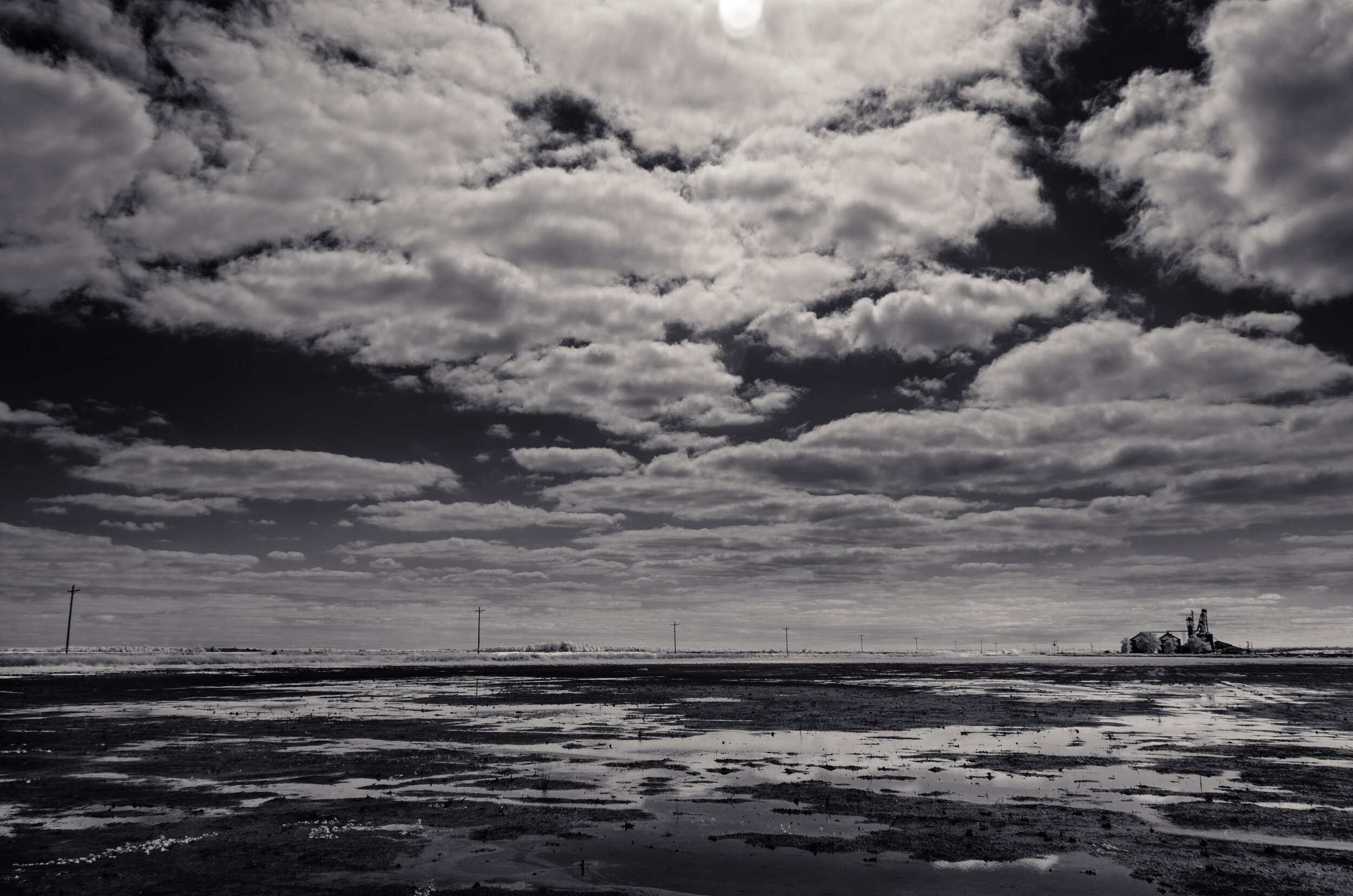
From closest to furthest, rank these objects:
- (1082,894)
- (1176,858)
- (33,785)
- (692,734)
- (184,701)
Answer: (1082,894) < (1176,858) < (33,785) < (692,734) < (184,701)

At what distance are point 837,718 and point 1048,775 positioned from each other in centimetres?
1594

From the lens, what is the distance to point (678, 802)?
55.4ft

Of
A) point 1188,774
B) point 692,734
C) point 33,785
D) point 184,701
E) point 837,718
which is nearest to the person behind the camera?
point 33,785

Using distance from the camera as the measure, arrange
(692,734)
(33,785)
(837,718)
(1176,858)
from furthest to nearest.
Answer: (837,718) < (692,734) < (33,785) < (1176,858)

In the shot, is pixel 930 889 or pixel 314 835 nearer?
pixel 930 889

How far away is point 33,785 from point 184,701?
31.0 metres

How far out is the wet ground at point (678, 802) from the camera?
38.7 feet

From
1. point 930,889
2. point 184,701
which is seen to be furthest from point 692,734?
point 184,701

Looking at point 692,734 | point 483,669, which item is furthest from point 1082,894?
point 483,669

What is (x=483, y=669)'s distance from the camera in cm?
11194

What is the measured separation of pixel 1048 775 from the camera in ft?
65.7

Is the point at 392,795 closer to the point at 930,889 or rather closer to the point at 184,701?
the point at 930,889

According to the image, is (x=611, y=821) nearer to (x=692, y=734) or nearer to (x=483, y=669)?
(x=692, y=734)

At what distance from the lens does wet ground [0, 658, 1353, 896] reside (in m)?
11.8
